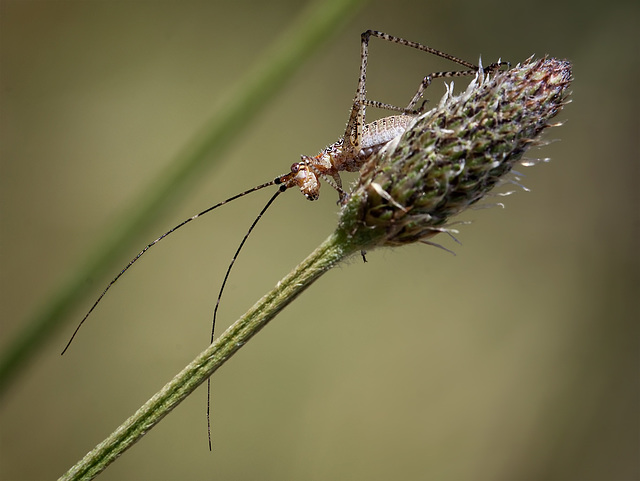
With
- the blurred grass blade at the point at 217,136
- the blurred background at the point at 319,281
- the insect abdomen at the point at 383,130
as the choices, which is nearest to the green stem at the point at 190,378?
the blurred grass blade at the point at 217,136

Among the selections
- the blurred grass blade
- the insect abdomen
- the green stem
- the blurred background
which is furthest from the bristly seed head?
the blurred background

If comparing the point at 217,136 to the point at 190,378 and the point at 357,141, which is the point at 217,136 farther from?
the point at 190,378

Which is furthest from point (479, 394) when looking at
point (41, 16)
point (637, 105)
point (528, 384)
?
point (41, 16)

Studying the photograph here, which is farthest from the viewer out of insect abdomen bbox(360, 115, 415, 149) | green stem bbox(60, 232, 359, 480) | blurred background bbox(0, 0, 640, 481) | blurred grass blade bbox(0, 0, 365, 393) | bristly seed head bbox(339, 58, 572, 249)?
blurred background bbox(0, 0, 640, 481)

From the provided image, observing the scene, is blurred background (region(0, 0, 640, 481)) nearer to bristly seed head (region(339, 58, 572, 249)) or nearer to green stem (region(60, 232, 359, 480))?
bristly seed head (region(339, 58, 572, 249))

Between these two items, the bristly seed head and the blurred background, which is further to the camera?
the blurred background

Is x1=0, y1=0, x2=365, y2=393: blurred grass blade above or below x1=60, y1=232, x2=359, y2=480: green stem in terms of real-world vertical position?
above

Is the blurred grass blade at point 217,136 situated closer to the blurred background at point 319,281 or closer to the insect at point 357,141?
the insect at point 357,141
